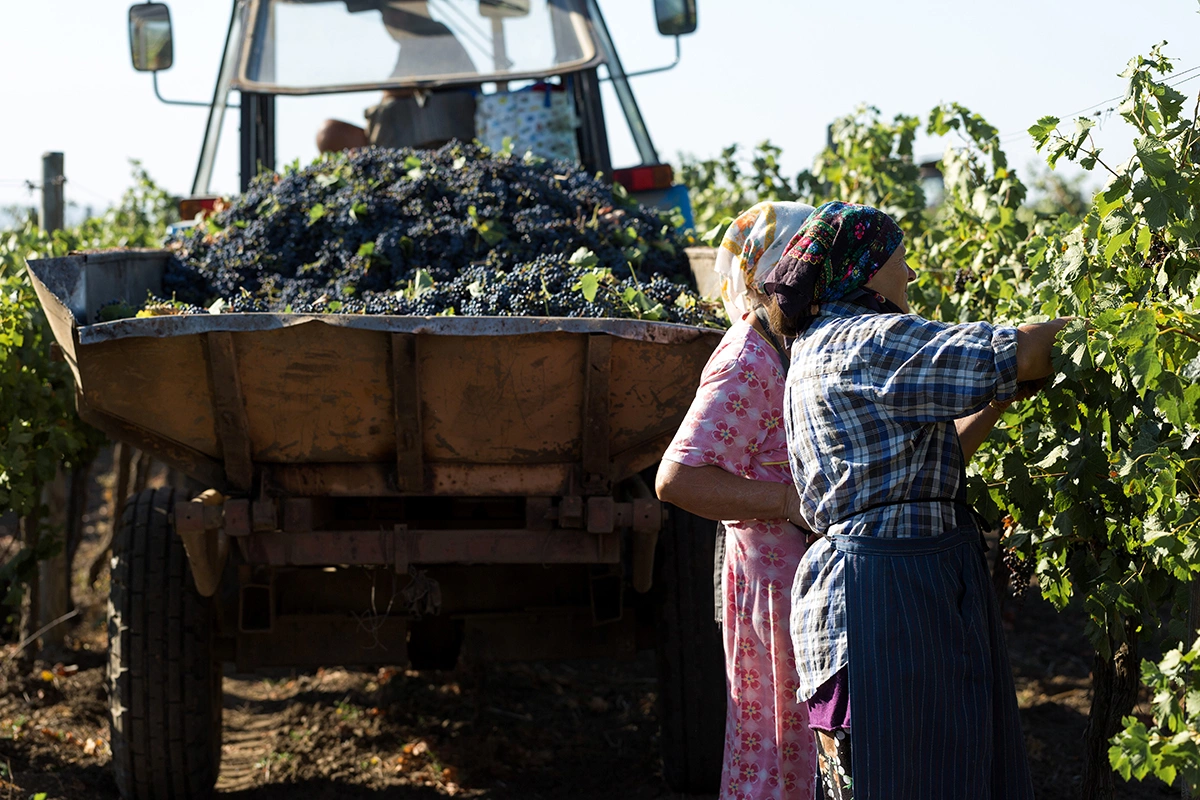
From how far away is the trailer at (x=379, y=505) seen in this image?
2834 mm

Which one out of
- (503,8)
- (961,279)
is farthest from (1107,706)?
(503,8)

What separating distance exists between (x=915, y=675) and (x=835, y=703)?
14 cm

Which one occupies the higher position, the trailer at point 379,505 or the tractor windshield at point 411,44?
the tractor windshield at point 411,44

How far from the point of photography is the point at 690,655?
3393 mm

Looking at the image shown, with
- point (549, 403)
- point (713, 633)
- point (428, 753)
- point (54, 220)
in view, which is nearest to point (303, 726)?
point (428, 753)

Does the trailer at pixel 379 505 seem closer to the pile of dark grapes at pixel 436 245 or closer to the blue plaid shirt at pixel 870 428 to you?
the pile of dark grapes at pixel 436 245

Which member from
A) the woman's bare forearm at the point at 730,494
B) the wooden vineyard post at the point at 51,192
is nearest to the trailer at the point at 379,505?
the woman's bare forearm at the point at 730,494

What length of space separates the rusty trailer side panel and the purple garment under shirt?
1040 mm

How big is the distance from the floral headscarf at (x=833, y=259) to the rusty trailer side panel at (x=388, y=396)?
80 centimetres

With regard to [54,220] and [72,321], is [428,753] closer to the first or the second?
[72,321]

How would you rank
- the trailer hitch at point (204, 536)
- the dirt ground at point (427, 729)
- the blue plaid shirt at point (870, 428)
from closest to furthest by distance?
1. the blue plaid shirt at point (870, 428)
2. the trailer hitch at point (204, 536)
3. the dirt ground at point (427, 729)

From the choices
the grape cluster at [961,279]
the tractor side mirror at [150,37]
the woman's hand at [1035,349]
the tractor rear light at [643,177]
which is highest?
the tractor side mirror at [150,37]

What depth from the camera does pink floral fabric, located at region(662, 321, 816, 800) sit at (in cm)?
233

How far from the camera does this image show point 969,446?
2277mm
